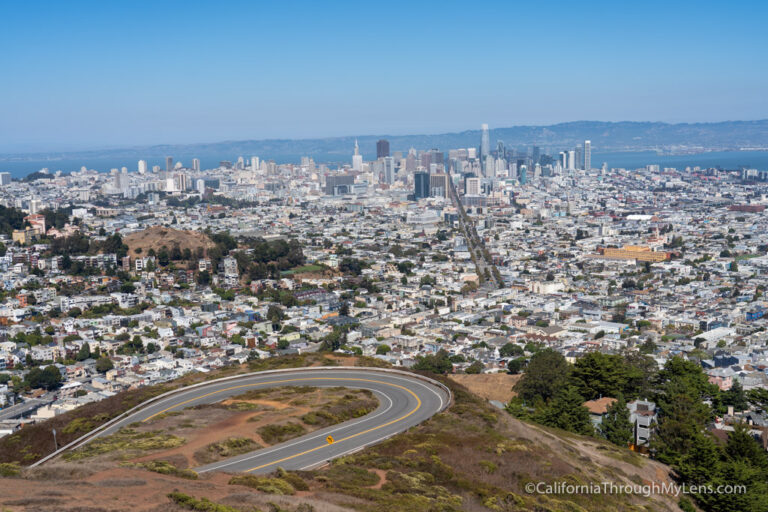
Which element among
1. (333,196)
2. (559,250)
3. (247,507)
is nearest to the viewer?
(247,507)

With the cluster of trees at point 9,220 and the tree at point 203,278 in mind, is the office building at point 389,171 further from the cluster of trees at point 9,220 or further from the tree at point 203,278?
the tree at point 203,278

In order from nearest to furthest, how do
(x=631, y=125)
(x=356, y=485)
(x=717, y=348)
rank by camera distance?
(x=356, y=485) → (x=717, y=348) → (x=631, y=125)

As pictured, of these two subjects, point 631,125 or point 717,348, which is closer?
point 717,348

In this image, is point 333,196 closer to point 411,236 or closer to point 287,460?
point 411,236

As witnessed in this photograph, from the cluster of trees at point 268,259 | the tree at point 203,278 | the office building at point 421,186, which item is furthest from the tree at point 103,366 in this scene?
the office building at point 421,186

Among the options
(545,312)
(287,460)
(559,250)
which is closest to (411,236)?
(559,250)

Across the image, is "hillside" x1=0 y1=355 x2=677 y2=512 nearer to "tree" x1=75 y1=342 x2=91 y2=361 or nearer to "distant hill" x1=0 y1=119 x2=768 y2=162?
"tree" x1=75 y1=342 x2=91 y2=361

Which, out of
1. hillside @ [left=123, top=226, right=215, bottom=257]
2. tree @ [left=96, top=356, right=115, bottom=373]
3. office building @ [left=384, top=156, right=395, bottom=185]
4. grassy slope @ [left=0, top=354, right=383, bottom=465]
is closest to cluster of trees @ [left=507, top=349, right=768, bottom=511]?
grassy slope @ [left=0, top=354, right=383, bottom=465]
